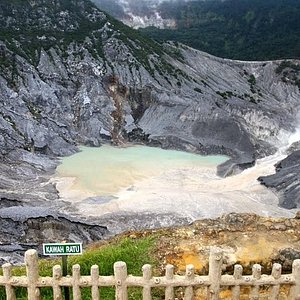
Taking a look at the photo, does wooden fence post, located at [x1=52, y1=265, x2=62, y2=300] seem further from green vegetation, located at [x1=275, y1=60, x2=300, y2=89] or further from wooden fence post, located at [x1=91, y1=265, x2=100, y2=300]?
green vegetation, located at [x1=275, y1=60, x2=300, y2=89]

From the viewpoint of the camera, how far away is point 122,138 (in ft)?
210

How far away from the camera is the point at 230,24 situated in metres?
150

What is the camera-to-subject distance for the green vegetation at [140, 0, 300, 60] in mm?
108531

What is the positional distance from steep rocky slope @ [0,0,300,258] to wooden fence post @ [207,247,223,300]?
40.4m

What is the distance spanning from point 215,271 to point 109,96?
196 ft

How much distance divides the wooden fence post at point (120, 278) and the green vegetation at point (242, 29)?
309 feet

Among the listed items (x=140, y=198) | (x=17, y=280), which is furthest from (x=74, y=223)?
(x=17, y=280)

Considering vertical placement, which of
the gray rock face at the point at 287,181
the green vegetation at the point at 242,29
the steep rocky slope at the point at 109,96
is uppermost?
the green vegetation at the point at 242,29

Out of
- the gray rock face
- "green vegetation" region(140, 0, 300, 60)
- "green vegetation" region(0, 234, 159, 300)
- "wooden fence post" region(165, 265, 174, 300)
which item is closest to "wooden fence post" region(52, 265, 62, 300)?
"green vegetation" region(0, 234, 159, 300)

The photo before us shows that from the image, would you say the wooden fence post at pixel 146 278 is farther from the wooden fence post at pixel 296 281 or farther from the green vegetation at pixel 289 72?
the green vegetation at pixel 289 72

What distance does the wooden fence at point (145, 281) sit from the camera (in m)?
9.76

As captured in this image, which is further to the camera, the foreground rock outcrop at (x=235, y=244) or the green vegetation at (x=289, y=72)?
the green vegetation at (x=289, y=72)

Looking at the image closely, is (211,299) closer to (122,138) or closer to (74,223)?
(74,223)

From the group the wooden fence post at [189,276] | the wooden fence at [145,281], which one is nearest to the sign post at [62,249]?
the wooden fence at [145,281]
